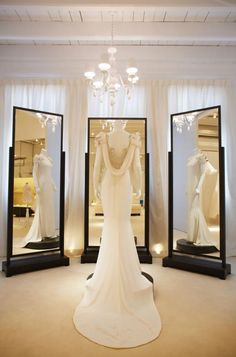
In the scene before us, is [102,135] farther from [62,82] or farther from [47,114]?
[62,82]

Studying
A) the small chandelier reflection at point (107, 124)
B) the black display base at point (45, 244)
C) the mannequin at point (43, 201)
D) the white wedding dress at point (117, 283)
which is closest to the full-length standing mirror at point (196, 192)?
the small chandelier reflection at point (107, 124)

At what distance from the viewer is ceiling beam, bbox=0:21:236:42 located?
11.8 feet

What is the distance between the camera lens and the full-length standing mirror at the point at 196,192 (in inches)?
131

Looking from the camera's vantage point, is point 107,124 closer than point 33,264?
No

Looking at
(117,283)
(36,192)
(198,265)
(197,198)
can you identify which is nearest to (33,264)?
(36,192)

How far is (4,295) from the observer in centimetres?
261

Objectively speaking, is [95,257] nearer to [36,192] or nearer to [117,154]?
[36,192]

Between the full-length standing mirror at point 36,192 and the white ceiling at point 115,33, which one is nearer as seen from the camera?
the white ceiling at point 115,33

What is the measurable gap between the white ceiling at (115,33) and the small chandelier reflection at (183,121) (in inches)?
41.8

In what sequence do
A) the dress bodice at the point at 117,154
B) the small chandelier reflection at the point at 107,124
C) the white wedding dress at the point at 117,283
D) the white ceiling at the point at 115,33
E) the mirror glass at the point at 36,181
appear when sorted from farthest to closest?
the small chandelier reflection at the point at 107,124
the mirror glass at the point at 36,181
the white ceiling at the point at 115,33
the dress bodice at the point at 117,154
the white wedding dress at the point at 117,283

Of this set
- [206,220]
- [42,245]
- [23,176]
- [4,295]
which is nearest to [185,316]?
[206,220]

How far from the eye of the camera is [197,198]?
3.54 m

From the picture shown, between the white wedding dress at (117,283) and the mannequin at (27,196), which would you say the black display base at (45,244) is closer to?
the mannequin at (27,196)

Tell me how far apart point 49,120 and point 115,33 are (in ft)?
5.24
